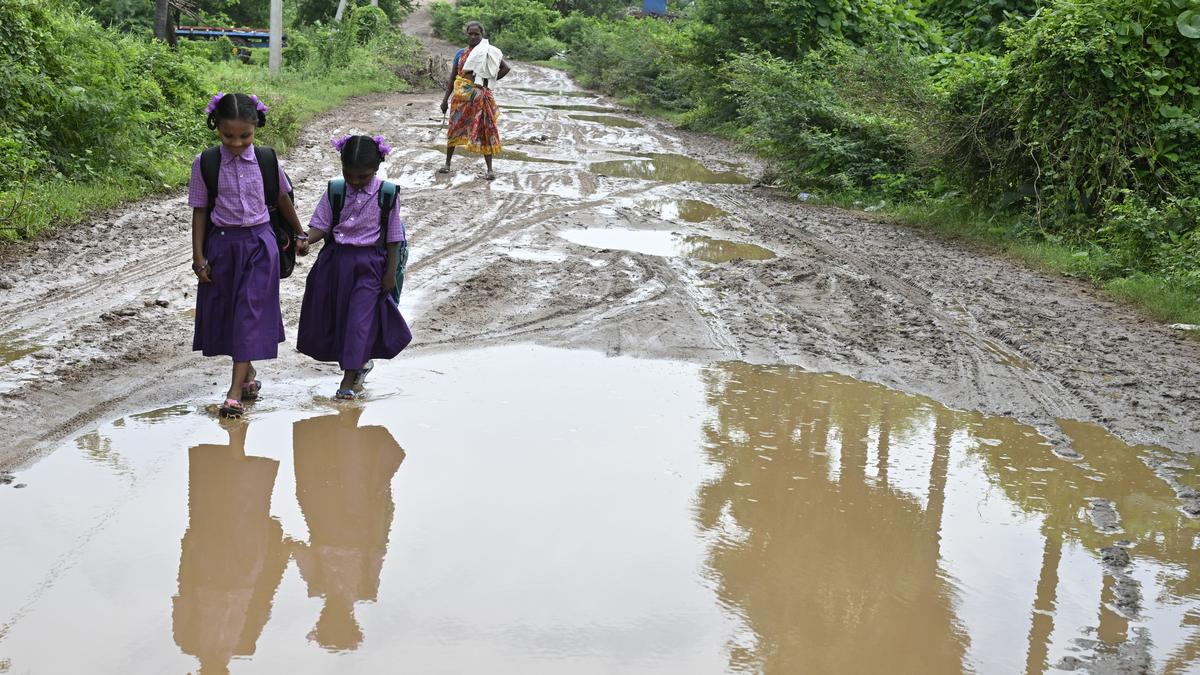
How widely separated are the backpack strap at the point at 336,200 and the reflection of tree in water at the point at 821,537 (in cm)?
217

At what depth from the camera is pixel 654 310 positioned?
7688 mm

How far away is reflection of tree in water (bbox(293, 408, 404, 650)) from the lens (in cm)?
372

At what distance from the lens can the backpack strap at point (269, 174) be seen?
530 centimetres

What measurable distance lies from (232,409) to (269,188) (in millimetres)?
1077

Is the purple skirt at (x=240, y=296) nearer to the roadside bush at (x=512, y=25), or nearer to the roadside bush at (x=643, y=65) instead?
the roadside bush at (x=643, y=65)

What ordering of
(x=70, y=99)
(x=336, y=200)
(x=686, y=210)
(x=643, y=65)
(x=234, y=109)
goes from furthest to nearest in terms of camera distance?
(x=643, y=65) → (x=686, y=210) → (x=70, y=99) → (x=336, y=200) → (x=234, y=109)

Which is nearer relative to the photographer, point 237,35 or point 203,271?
point 203,271

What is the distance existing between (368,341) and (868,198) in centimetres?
916

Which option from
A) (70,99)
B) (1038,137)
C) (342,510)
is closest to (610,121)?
(1038,137)

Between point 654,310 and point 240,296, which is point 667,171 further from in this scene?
point 240,296

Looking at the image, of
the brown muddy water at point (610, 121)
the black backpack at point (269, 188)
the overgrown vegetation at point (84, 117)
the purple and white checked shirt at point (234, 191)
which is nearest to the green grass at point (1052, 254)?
the black backpack at point (269, 188)

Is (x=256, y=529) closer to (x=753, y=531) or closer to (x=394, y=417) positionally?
(x=394, y=417)

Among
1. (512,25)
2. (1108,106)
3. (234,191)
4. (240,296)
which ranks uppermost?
(512,25)

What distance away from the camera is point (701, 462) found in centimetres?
512
